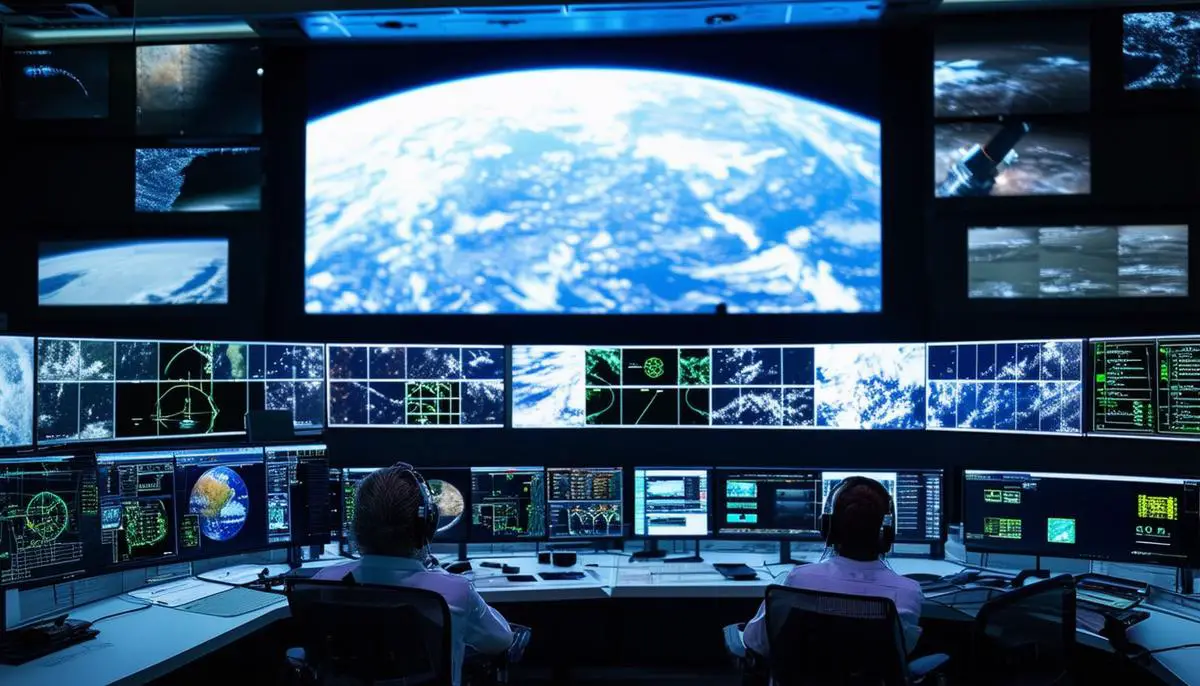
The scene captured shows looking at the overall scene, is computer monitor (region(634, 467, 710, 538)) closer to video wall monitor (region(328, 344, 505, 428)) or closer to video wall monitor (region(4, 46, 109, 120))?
video wall monitor (region(328, 344, 505, 428))

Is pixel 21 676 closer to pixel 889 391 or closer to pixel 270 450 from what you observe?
pixel 270 450

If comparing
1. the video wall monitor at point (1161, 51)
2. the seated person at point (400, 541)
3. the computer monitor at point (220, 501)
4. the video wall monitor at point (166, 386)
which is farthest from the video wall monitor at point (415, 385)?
the video wall monitor at point (1161, 51)

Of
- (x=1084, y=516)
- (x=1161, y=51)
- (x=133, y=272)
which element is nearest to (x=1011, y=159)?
(x=1161, y=51)

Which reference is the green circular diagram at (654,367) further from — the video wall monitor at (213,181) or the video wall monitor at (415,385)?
the video wall monitor at (213,181)

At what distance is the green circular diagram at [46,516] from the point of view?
8.60ft

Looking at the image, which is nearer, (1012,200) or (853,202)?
(1012,200)

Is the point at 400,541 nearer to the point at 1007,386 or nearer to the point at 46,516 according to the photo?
the point at 46,516

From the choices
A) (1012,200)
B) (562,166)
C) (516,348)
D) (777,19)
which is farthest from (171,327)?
(1012,200)

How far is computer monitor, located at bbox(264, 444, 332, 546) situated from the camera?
11.3 feet

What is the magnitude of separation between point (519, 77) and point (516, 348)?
1368 millimetres

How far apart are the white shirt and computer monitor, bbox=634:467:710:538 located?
1.24m

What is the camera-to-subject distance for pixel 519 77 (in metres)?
4.33

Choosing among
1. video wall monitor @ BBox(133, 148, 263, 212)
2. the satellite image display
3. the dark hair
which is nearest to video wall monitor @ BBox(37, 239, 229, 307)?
video wall monitor @ BBox(133, 148, 263, 212)

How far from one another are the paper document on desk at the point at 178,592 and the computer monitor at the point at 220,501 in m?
0.12
